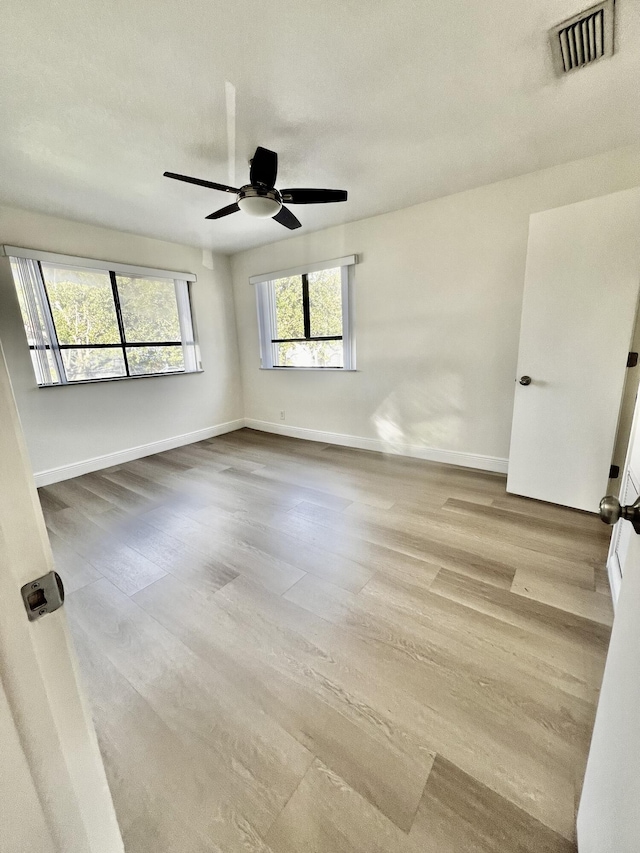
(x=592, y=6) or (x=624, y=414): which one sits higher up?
(x=592, y=6)

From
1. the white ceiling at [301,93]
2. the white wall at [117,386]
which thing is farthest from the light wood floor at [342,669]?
the white ceiling at [301,93]

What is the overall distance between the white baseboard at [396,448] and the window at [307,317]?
0.82 meters

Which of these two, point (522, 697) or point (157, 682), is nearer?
point (522, 697)

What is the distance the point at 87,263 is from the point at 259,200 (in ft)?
6.96

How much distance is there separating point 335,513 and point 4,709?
2146 millimetres

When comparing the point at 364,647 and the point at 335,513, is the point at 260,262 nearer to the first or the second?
the point at 335,513

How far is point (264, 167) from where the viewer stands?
2.00 metres

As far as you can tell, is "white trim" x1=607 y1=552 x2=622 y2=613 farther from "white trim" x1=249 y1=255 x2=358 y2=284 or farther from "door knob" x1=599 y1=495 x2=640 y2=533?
"white trim" x1=249 y1=255 x2=358 y2=284

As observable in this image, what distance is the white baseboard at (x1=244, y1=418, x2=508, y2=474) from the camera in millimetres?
3113

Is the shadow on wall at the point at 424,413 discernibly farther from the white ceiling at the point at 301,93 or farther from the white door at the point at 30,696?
the white door at the point at 30,696

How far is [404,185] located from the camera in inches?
103

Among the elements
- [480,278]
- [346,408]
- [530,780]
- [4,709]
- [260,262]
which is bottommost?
[530,780]

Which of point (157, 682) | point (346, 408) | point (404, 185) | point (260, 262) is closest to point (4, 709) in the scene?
point (157, 682)

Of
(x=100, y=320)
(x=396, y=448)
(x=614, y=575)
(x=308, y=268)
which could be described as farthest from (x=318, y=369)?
(x=614, y=575)
